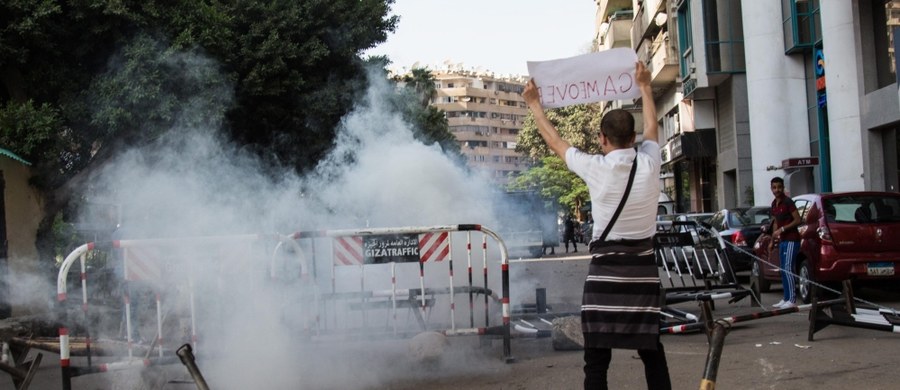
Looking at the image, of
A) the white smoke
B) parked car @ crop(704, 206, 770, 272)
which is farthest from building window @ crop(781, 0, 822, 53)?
the white smoke

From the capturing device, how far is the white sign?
471 centimetres

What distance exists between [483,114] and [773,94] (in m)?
108

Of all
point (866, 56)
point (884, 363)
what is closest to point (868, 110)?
point (866, 56)

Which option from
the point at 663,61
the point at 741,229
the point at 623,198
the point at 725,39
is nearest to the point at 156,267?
the point at 623,198

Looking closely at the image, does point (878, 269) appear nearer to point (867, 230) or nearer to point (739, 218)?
point (867, 230)

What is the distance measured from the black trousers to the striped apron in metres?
0.06

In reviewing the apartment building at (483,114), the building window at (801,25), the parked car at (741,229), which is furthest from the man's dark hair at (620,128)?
the apartment building at (483,114)

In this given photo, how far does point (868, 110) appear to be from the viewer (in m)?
16.8

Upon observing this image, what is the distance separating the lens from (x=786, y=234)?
1029 cm

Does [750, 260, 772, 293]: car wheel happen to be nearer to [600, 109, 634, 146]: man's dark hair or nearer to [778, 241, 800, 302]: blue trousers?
[778, 241, 800, 302]: blue trousers

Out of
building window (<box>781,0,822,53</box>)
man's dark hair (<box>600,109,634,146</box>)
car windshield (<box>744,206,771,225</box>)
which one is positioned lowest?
car windshield (<box>744,206,771,225</box>)

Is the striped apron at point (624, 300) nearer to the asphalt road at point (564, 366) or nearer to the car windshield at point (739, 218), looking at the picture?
the asphalt road at point (564, 366)

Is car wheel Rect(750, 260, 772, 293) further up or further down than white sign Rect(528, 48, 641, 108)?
further down

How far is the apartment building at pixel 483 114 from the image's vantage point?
417 feet
